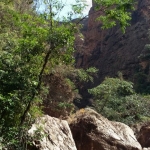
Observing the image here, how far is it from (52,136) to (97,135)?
302 cm

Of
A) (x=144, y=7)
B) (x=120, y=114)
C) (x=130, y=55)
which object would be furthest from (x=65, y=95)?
(x=144, y=7)

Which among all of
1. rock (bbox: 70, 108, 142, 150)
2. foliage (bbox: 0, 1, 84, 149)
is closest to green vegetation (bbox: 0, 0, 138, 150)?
foliage (bbox: 0, 1, 84, 149)

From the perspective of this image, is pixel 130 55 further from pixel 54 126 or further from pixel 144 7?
pixel 54 126

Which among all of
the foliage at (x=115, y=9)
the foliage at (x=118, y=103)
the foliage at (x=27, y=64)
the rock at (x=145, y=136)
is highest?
the foliage at (x=115, y=9)

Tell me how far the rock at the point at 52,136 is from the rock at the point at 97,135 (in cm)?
205

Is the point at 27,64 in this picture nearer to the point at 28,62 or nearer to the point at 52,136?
the point at 28,62

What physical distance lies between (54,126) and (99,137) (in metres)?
2.68

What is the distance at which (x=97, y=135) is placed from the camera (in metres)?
10.6

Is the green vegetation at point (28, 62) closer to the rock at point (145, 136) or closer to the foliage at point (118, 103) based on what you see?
the rock at point (145, 136)

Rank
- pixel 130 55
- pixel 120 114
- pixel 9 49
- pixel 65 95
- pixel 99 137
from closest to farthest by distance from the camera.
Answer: pixel 9 49 → pixel 99 137 → pixel 65 95 → pixel 120 114 → pixel 130 55

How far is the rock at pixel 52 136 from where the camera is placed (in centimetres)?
693

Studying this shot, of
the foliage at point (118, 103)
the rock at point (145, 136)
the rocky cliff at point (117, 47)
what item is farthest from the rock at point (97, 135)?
the rocky cliff at point (117, 47)

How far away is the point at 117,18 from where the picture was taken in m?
6.33

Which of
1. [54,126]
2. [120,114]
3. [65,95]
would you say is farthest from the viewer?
[120,114]
